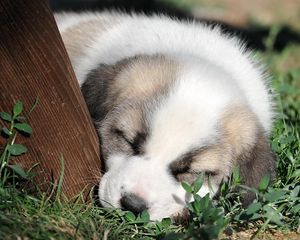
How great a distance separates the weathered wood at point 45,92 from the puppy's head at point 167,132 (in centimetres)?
20

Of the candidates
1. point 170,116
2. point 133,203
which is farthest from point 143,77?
point 133,203

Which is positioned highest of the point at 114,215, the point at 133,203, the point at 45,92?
the point at 45,92

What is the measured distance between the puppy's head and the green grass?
10cm

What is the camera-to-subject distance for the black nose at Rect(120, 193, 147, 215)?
405 cm

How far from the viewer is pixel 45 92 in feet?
13.6

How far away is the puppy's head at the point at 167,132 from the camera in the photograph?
4.15 m

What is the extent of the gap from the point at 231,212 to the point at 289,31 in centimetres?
619

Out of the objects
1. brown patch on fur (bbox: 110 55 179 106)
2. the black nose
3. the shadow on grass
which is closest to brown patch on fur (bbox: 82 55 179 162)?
brown patch on fur (bbox: 110 55 179 106)

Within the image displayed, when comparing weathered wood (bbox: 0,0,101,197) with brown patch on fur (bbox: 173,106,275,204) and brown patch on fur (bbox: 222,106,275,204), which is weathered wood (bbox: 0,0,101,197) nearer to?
brown patch on fur (bbox: 173,106,275,204)

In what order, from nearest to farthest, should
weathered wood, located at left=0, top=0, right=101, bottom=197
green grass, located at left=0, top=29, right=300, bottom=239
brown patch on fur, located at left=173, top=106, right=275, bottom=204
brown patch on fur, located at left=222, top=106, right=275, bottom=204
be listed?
green grass, located at left=0, top=29, right=300, bottom=239 → weathered wood, located at left=0, top=0, right=101, bottom=197 → brown patch on fur, located at left=173, top=106, right=275, bottom=204 → brown patch on fur, located at left=222, top=106, right=275, bottom=204

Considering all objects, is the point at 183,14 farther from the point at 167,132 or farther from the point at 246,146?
the point at 167,132

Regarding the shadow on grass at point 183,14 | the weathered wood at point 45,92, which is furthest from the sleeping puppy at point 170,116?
the shadow on grass at point 183,14

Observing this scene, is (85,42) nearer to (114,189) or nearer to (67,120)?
(67,120)

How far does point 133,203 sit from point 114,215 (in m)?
0.19
